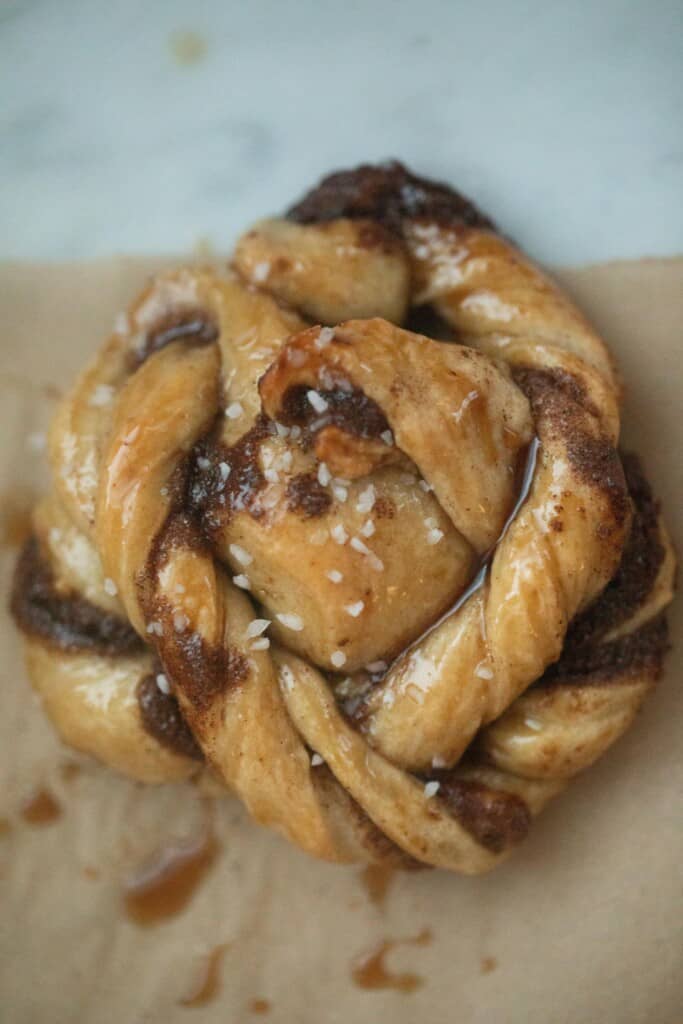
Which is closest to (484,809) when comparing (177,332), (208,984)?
(208,984)

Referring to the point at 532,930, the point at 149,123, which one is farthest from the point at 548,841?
the point at 149,123

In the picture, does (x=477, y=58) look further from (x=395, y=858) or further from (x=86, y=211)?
(x=395, y=858)

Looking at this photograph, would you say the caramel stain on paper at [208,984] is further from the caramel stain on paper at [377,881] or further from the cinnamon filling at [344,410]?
the cinnamon filling at [344,410]

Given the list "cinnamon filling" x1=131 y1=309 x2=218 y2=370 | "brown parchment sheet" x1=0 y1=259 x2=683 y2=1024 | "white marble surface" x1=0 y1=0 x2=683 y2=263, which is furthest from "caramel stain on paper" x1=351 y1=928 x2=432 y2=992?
"white marble surface" x1=0 y1=0 x2=683 y2=263

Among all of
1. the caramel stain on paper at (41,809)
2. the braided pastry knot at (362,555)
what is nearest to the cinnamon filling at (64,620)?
the braided pastry knot at (362,555)

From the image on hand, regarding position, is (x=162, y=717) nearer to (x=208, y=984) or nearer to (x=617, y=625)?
(x=208, y=984)
